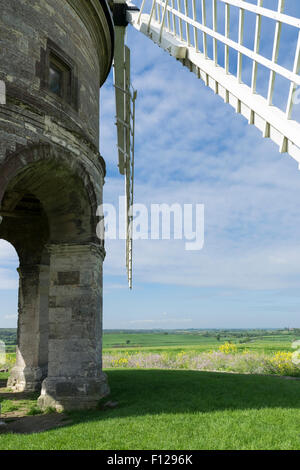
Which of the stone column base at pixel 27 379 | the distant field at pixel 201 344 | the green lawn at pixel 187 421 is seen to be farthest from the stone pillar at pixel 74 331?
the distant field at pixel 201 344

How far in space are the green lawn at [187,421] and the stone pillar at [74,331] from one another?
65 cm

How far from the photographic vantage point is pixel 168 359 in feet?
64.6

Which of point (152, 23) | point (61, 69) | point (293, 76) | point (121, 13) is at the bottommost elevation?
point (293, 76)

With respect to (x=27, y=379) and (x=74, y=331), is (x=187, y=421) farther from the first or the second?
(x=27, y=379)

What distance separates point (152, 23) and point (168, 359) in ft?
51.7

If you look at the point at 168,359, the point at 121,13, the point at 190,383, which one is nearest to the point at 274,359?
the point at 168,359

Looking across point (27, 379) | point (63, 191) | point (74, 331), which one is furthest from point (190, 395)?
point (27, 379)

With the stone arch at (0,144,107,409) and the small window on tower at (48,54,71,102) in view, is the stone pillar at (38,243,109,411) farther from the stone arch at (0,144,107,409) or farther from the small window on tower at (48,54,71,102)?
the small window on tower at (48,54,71,102)

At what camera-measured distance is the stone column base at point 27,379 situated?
41.8ft

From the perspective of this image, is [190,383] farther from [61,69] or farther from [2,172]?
[61,69]

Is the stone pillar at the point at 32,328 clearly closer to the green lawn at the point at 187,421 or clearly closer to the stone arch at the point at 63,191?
the green lawn at the point at 187,421

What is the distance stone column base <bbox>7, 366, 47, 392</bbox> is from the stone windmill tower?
337 centimetres

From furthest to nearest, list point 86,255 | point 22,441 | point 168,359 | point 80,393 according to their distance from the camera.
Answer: point 168,359 < point 86,255 < point 80,393 < point 22,441

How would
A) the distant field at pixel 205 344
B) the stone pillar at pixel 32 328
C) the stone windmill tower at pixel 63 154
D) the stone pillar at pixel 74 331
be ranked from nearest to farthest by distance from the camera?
the stone windmill tower at pixel 63 154
the stone pillar at pixel 74 331
the stone pillar at pixel 32 328
the distant field at pixel 205 344
